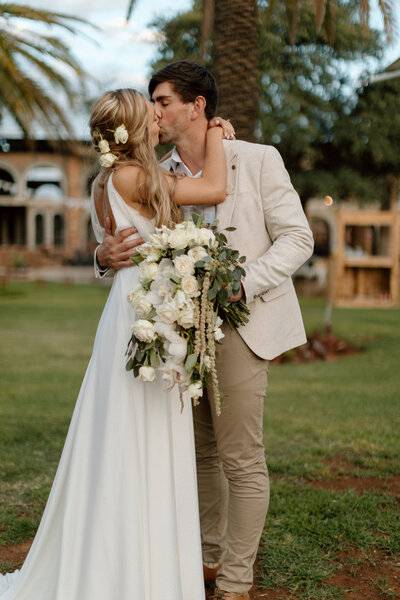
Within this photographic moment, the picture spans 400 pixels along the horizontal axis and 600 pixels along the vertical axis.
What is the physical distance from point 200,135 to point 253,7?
16.3 feet

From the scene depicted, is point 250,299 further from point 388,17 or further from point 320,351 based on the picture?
point 320,351

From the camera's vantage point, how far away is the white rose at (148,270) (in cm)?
252

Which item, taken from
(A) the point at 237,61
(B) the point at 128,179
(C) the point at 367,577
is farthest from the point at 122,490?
(A) the point at 237,61

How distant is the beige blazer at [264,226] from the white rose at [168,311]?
0.47 meters

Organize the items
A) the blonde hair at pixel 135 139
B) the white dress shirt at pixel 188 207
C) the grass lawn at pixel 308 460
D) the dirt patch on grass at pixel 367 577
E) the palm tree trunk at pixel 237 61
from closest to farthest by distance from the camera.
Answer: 1. the blonde hair at pixel 135 139
2. the white dress shirt at pixel 188 207
3. the dirt patch on grass at pixel 367 577
4. the grass lawn at pixel 308 460
5. the palm tree trunk at pixel 237 61

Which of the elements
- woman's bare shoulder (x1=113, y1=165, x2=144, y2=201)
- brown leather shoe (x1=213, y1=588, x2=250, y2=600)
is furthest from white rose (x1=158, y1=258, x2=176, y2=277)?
brown leather shoe (x1=213, y1=588, x2=250, y2=600)

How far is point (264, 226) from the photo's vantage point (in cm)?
292

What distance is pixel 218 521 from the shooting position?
3256 mm

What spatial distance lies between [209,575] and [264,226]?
1.67m

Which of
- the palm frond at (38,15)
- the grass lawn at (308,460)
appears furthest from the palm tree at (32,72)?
the grass lawn at (308,460)

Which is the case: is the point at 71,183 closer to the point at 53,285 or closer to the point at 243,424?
the point at 53,285

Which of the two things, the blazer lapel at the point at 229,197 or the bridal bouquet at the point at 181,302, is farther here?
the blazer lapel at the point at 229,197

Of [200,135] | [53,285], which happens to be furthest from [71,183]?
[200,135]

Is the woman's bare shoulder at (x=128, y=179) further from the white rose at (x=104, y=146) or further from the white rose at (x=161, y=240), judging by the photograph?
the white rose at (x=161, y=240)
